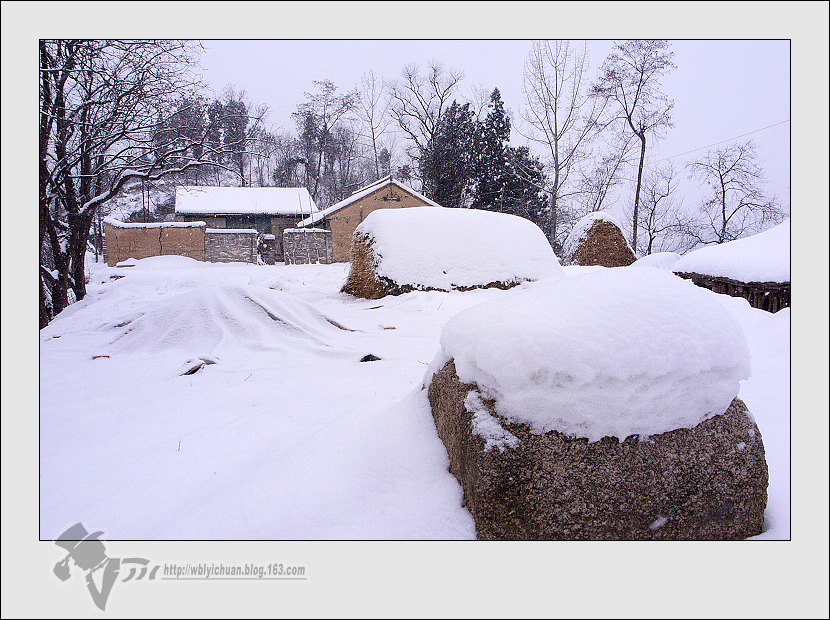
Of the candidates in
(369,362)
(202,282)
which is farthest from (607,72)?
(202,282)

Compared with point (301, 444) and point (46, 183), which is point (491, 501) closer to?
point (301, 444)

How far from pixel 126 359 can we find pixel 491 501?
417 centimetres

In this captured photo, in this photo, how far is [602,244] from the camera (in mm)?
11961

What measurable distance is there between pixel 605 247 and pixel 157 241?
1402 centimetres

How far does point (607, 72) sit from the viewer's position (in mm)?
8141

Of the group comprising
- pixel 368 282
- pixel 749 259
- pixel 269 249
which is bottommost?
pixel 368 282

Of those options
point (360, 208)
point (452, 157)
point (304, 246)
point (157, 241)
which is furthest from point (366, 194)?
point (157, 241)

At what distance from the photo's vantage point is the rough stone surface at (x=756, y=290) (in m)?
4.31

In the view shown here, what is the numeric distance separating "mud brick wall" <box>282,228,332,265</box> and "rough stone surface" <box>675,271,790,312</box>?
1338 cm

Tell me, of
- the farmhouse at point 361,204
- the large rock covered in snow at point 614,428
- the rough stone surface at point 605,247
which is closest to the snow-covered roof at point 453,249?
the rough stone surface at point 605,247

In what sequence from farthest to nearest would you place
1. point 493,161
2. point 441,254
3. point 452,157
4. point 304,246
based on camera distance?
point 304,246 < point 493,161 < point 452,157 < point 441,254

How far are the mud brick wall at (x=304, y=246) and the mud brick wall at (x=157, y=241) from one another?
113 inches

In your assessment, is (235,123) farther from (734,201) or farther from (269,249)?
(269,249)

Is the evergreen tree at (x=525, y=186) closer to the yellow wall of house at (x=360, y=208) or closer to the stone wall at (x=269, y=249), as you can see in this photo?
the yellow wall of house at (x=360, y=208)
